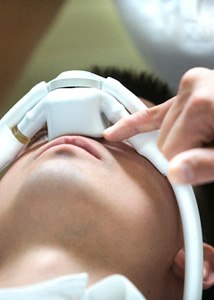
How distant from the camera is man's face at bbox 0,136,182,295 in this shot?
2.82ft

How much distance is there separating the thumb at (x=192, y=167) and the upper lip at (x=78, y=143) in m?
0.31

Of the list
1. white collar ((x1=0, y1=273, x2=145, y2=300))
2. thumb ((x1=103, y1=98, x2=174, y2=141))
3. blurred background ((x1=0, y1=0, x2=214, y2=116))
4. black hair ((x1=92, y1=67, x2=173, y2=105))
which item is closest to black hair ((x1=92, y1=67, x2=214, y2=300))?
black hair ((x1=92, y1=67, x2=173, y2=105))

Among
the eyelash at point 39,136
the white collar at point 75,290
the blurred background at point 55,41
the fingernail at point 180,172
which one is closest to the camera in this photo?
the fingernail at point 180,172

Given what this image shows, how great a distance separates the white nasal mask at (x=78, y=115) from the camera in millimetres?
942

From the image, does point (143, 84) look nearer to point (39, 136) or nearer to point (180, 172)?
point (39, 136)

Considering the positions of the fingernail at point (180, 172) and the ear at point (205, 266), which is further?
the ear at point (205, 266)

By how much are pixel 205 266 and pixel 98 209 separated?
200mm

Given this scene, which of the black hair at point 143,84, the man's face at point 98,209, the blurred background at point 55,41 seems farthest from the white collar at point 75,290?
the blurred background at point 55,41

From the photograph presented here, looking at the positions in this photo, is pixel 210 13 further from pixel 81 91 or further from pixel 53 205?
pixel 53 205

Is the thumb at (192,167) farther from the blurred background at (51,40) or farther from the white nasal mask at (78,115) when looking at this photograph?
the blurred background at (51,40)

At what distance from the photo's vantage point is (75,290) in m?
0.74

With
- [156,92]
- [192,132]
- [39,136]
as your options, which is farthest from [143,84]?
[192,132]

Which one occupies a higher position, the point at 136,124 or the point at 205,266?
the point at 136,124

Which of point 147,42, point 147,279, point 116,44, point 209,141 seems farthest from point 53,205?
point 116,44
